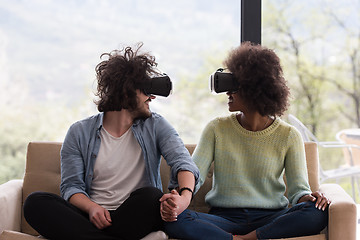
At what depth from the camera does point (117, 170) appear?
2375 mm

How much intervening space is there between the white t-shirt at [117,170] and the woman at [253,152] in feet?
0.91

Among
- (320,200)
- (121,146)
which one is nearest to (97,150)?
(121,146)

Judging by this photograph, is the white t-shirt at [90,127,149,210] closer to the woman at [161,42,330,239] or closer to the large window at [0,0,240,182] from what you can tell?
the woman at [161,42,330,239]

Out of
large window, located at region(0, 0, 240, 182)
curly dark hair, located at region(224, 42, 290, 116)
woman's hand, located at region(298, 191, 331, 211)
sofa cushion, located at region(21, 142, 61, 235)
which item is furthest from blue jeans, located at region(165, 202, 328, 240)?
large window, located at region(0, 0, 240, 182)

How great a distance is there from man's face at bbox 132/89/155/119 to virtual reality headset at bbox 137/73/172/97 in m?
0.05

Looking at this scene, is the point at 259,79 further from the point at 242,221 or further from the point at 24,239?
the point at 24,239

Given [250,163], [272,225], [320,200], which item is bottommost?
[272,225]

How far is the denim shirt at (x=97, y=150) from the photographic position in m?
2.31

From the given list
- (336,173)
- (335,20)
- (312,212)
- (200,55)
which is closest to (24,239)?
(312,212)

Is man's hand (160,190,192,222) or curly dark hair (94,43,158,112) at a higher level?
curly dark hair (94,43,158,112)

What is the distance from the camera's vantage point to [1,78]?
15.1ft

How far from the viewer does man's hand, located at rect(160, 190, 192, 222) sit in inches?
81.1

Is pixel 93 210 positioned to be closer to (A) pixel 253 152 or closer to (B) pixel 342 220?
(A) pixel 253 152

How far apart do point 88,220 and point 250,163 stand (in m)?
0.79
